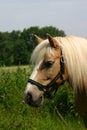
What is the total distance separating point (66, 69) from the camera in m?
4.35

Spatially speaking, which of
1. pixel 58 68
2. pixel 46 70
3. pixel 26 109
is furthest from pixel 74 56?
pixel 26 109

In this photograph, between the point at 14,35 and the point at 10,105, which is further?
the point at 14,35

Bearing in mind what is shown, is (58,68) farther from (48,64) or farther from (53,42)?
(53,42)

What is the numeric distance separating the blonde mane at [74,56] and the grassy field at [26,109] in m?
2.35

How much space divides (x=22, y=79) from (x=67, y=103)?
3.94 ft

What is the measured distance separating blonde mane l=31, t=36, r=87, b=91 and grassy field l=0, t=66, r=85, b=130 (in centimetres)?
235

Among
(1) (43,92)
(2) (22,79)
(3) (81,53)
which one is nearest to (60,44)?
(3) (81,53)

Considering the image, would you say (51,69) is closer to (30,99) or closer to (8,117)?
(30,99)

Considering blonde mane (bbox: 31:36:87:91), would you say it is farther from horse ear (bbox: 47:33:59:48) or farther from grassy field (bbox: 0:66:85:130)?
grassy field (bbox: 0:66:85:130)

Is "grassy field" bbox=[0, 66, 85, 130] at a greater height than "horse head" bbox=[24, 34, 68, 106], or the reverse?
"horse head" bbox=[24, 34, 68, 106]

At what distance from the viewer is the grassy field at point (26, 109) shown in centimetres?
691

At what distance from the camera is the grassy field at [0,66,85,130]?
272 inches

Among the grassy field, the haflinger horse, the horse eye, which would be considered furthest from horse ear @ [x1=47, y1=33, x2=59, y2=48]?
the grassy field

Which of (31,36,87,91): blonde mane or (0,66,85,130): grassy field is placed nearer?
(31,36,87,91): blonde mane
